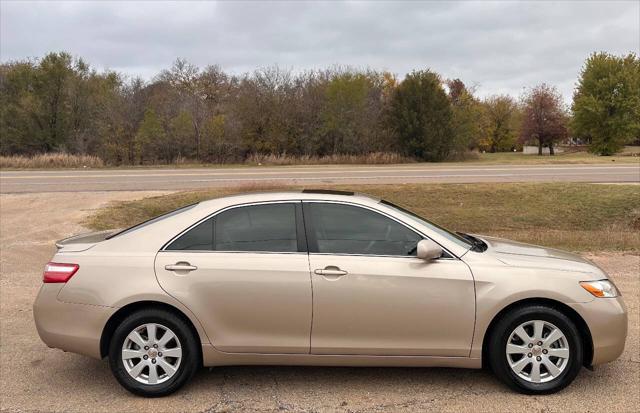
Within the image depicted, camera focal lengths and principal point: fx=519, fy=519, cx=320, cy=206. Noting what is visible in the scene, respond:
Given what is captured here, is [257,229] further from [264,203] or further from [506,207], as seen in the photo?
[506,207]

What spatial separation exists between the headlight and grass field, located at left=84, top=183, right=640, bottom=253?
7613 mm

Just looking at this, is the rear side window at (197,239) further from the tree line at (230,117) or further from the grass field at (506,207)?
the tree line at (230,117)

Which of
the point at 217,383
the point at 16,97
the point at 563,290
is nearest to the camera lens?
the point at 563,290

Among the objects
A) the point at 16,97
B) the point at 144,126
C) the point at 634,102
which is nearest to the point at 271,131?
the point at 144,126

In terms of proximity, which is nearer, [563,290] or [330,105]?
[563,290]

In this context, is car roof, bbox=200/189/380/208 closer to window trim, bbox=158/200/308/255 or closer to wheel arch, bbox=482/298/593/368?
window trim, bbox=158/200/308/255

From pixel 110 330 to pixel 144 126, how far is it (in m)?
34.5

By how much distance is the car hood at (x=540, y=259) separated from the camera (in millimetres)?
3939

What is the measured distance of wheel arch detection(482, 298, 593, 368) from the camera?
3840 mm

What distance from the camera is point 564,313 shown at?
3.87 meters

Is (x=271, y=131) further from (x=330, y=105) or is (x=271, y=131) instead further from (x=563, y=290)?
(x=563, y=290)

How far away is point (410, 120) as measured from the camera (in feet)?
119

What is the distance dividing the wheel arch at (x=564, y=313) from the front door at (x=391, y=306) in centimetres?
17

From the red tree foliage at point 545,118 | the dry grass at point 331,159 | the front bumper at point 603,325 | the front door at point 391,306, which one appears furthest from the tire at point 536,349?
the red tree foliage at point 545,118
